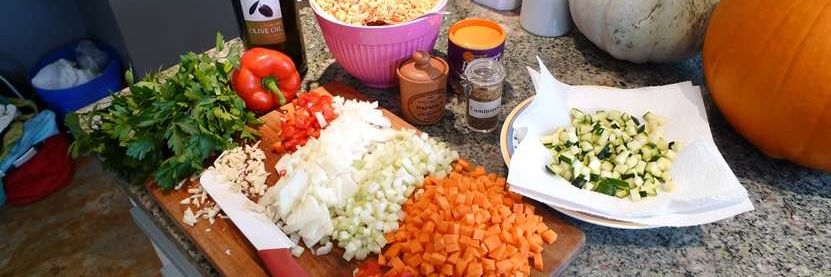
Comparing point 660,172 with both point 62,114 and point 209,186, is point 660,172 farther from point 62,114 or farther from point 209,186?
point 62,114

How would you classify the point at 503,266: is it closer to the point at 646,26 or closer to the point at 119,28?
the point at 646,26

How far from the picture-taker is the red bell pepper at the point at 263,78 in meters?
1.00

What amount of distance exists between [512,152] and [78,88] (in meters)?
1.77

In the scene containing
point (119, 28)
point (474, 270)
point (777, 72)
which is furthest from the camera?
point (119, 28)

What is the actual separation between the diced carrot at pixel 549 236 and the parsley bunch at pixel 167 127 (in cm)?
52

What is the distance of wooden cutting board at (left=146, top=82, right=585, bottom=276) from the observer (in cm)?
77

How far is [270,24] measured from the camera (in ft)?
3.33

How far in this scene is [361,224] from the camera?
2.64 feet

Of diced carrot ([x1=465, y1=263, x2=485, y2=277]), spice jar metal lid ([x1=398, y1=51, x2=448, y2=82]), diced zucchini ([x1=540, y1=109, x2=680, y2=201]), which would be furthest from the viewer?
spice jar metal lid ([x1=398, y1=51, x2=448, y2=82])

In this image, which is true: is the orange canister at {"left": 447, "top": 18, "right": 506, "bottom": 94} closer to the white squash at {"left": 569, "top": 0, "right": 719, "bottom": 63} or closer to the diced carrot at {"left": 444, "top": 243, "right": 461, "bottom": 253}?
the white squash at {"left": 569, "top": 0, "right": 719, "bottom": 63}

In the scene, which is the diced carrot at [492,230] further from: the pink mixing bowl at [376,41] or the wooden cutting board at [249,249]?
the pink mixing bowl at [376,41]

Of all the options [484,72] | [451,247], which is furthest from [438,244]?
[484,72]

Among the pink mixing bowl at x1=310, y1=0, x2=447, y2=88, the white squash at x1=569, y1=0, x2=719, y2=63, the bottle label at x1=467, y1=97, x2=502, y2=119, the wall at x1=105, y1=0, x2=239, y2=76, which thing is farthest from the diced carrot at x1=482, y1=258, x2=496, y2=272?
the wall at x1=105, y1=0, x2=239, y2=76

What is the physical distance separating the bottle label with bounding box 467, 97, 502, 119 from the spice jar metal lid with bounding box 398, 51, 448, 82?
0.24ft
